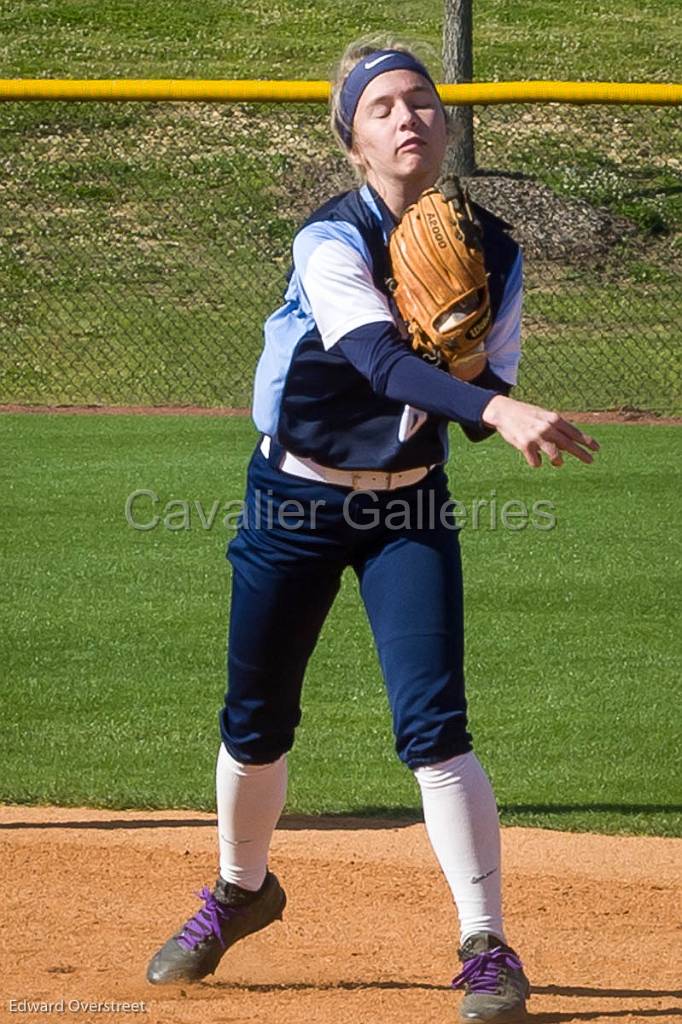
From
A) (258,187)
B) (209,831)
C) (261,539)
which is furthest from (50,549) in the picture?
(258,187)

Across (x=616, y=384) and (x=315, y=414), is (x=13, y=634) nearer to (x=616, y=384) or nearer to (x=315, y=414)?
(x=315, y=414)

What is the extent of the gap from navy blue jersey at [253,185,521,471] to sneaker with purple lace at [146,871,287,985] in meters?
1.02

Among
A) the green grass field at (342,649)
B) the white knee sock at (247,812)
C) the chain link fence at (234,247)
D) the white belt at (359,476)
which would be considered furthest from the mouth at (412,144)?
the chain link fence at (234,247)

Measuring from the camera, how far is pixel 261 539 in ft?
10.8

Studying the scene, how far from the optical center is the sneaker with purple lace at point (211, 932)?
11.4 ft

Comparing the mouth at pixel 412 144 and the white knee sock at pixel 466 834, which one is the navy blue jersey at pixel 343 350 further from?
the white knee sock at pixel 466 834

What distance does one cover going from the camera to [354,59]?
3.29 meters

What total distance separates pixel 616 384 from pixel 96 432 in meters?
3.79

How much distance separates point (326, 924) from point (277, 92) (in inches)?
263

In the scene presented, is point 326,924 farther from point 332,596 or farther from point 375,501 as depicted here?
point 375,501

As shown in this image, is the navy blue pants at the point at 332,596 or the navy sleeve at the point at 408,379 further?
the navy blue pants at the point at 332,596

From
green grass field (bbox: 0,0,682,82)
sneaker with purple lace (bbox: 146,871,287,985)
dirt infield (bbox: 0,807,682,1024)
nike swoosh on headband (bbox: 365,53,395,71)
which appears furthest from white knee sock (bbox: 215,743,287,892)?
green grass field (bbox: 0,0,682,82)

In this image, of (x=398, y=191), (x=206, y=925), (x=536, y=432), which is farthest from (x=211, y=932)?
(x=398, y=191)

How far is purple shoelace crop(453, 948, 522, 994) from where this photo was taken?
3.07 meters
